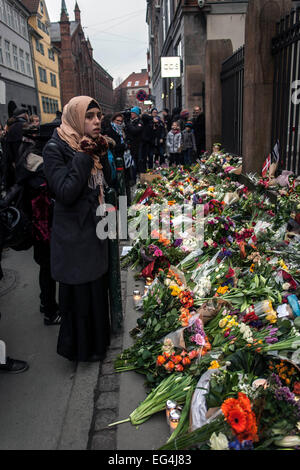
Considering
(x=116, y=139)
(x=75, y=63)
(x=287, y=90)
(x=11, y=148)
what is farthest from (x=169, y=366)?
(x=75, y=63)

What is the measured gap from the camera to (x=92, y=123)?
2.86m

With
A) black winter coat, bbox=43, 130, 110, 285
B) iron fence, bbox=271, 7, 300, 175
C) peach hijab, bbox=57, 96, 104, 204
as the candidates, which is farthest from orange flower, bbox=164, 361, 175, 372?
iron fence, bbox=271, 7, 300, 175

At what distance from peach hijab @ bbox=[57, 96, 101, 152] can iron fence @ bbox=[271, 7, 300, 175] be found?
10.7ft

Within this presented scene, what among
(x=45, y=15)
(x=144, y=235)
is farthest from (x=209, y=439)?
(x=45, y=15)

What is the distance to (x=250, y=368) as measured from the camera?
101 inches

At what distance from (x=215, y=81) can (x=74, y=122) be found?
302 inches

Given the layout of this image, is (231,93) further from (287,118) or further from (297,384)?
(297,384)

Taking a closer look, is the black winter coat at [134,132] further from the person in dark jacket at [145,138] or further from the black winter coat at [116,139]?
the black winter coat at [116,139]

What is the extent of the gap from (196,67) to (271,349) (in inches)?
564

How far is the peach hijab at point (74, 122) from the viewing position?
281 cm

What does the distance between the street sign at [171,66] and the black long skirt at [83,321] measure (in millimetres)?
14785

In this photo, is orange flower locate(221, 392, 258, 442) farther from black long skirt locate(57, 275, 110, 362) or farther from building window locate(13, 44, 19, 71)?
building window locate(13, 44, 19, 71)

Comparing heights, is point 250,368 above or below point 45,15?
below

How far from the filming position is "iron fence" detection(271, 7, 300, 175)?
5.01m
